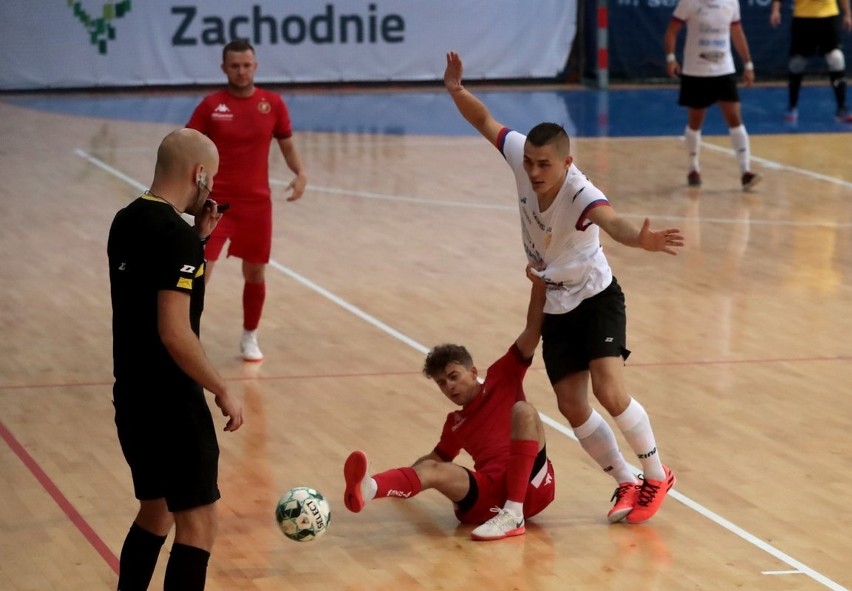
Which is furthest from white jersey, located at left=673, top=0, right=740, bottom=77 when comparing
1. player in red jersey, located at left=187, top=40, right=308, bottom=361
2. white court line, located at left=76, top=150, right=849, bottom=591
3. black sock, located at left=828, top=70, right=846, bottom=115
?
player in red jersey, located at left=187, top=40, right=308, bottom=361

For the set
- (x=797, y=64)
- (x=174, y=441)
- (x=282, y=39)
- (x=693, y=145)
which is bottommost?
(x=693, y=145)

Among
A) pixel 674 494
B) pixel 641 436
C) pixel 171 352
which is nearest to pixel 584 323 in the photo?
pixel 641 436

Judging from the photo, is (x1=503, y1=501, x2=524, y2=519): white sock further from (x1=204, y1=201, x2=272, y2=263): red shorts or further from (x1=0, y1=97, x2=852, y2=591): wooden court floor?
(x1=204, y1=201, x2=272, y2=263): red shorts

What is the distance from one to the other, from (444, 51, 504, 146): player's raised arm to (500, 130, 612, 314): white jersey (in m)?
0.40

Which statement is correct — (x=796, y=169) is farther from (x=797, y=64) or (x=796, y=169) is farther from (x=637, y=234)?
(x=637, y=234)

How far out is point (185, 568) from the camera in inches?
206

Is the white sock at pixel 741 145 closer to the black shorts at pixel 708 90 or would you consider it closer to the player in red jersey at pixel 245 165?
the black shorts at pixel 708 90

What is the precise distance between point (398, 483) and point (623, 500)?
1.10 m

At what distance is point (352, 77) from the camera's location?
25125 mm

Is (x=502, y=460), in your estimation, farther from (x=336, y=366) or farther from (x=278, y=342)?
(x=278, y=342)

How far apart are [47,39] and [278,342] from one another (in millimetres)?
14807

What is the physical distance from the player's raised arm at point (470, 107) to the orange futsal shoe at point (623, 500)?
5.95 feet

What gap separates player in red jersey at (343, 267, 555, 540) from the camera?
22.0 ft

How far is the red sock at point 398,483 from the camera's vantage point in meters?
6.75
